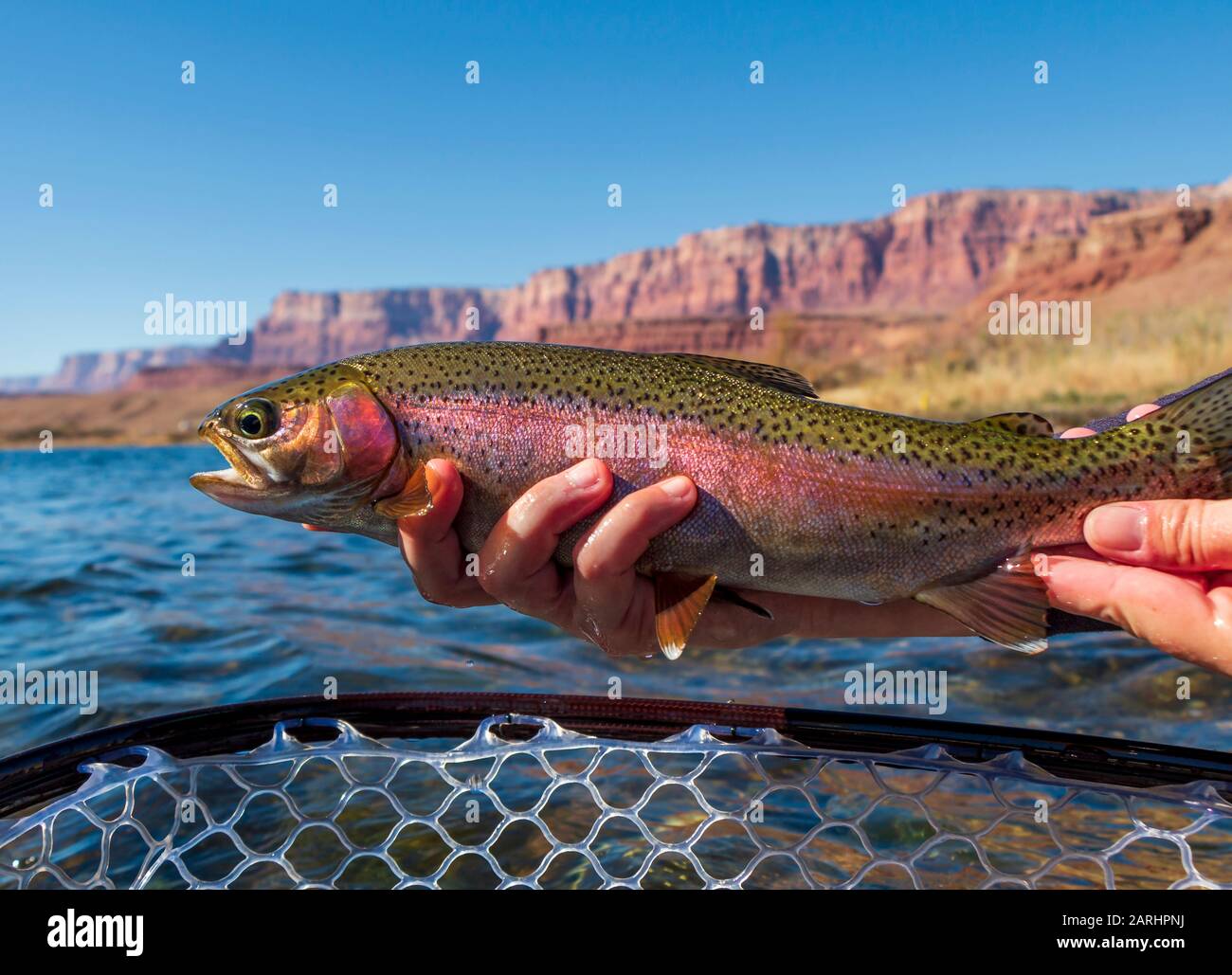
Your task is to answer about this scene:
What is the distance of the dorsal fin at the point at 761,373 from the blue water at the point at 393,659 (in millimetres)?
3431

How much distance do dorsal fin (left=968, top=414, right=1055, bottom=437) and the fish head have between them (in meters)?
2.10

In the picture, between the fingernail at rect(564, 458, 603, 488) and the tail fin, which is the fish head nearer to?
the fingernail at rect(564, 458, 603, 488)

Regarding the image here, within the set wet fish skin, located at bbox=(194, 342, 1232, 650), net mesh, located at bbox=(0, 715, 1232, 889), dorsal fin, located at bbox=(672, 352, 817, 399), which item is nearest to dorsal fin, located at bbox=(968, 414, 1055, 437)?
wet fish skin, located at bbox=(194, 342, 1232, 650)

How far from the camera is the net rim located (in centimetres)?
303

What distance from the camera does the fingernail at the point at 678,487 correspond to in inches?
120

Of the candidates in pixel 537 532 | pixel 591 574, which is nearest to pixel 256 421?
pixel 537 532

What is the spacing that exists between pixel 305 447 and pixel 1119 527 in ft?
8.84

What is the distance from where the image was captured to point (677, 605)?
3234mm

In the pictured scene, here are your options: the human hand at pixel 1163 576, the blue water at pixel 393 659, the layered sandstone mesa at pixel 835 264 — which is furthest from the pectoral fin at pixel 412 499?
the layered sandstone mesa at pixel 835 264
